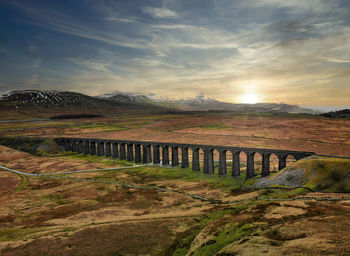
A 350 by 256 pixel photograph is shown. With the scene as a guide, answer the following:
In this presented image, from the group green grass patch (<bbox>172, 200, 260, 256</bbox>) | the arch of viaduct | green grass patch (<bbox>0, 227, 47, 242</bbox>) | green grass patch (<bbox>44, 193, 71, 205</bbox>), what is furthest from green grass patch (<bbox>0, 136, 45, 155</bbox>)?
green grass patch (<bbox>172, 200, 260, 256</bbox>)

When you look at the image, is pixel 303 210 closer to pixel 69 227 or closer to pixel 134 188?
pixel 69 227

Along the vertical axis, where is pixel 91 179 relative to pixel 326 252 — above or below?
below

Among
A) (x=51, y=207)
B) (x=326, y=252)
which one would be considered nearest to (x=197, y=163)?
(x=51, y=207)

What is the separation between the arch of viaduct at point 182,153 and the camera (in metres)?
69.9

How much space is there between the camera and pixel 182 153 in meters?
91.2

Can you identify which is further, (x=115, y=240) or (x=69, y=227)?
(x=69, y=227)

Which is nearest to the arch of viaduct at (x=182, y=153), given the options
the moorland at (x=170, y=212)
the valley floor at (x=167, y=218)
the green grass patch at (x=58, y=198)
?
the moorland at (x=170, y=212)

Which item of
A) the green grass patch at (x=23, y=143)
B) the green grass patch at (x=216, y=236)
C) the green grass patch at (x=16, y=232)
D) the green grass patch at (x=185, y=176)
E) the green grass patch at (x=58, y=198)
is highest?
the green grass patch at (x=23, y=143)

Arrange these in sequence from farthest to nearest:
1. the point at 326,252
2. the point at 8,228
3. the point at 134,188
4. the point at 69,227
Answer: the point at 134,188 → the point at 8,228 → the point at 69,227 → the point at 326,252

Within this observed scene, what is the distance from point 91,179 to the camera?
81.6 m

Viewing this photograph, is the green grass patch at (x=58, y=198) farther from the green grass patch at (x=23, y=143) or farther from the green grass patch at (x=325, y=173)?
the green grass patch at (x=23, y=143)

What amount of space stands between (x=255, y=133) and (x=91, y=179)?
403 feet

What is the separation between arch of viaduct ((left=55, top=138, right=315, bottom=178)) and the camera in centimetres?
6988

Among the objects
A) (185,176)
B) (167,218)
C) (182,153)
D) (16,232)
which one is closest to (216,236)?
(167,218)
